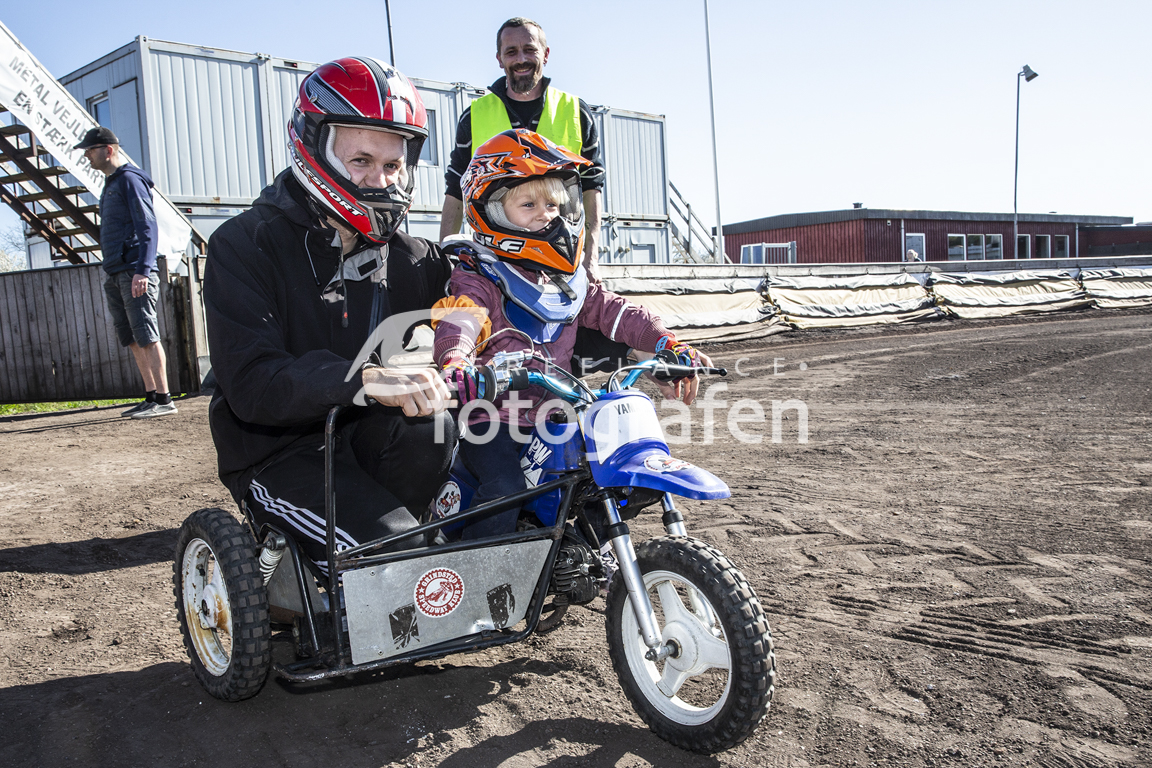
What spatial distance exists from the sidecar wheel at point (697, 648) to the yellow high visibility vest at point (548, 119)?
8.98 ft

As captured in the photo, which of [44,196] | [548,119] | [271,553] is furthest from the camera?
[44,196]

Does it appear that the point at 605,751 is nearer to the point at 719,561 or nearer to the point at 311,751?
the point at 719,561

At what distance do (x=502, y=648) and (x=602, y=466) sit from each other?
1.11 metres

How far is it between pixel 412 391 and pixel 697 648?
3.52 feet

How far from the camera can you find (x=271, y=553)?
2.60 m

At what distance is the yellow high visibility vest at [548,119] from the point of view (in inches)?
172

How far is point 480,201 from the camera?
9.57 ft

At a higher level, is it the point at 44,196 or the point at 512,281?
the point at 44,196

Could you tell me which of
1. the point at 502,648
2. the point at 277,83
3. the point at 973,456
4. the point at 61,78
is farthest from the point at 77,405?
the point at 973,456

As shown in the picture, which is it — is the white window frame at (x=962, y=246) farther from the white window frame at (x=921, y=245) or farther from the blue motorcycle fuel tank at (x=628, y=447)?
the blue motorcycle fuel tank at (x=628, y=447)

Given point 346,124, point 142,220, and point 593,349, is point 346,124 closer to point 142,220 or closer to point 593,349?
point 593,349

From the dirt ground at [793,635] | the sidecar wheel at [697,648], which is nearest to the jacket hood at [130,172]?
the dirt ground at [793,635]

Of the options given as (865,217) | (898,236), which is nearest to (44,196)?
(865,217)

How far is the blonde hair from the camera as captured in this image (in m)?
2.90
